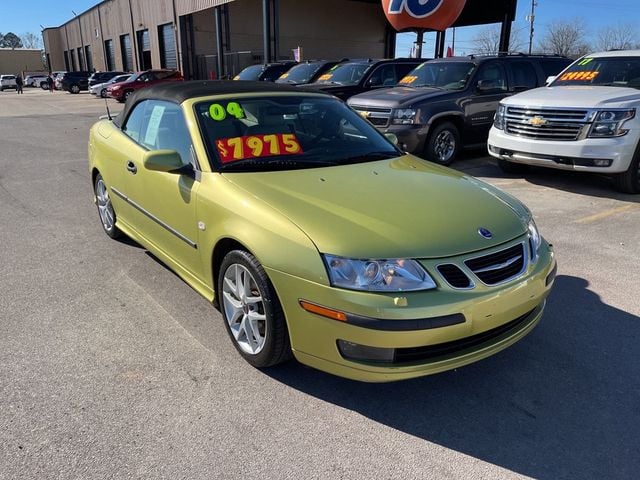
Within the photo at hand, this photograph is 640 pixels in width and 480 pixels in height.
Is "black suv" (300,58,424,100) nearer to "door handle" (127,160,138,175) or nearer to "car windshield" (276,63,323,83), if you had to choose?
"car windshield" (276,63,323,83)

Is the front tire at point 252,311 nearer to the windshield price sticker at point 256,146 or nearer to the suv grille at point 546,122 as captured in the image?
the windshield price sticker at point 256,146

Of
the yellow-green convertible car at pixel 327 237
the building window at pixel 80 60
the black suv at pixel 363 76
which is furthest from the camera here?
the building window at pixel 80 60

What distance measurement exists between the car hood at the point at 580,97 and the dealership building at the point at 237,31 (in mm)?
21620

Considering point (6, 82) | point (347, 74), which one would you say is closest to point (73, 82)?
point (6, 82)

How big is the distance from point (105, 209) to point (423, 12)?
16.5 m

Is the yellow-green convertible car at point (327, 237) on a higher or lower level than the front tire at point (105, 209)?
higher

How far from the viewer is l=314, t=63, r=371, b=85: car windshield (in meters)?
11.5

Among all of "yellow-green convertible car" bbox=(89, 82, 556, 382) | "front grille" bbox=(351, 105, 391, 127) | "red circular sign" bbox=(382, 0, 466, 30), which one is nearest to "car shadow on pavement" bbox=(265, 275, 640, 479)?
"yellow-green convertible car" bbox=(89, 82, 556, 382)

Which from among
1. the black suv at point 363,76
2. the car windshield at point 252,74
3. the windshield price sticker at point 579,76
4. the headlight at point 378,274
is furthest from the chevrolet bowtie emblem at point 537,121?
the car windshield at point 252,74

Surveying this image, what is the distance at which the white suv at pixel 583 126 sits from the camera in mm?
6324

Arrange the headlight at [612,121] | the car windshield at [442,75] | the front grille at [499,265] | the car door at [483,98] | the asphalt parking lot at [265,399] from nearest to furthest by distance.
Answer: the asphalt parking lot at [265,399]
the front grille at [499,265]
the headlight at [612,121]
the car door at [483,98]
the car windshield at [442,75]

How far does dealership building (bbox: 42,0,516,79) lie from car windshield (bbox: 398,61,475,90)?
1934 cm

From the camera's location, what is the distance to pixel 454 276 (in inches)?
97.6

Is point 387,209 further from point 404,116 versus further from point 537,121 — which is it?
point 404,116
